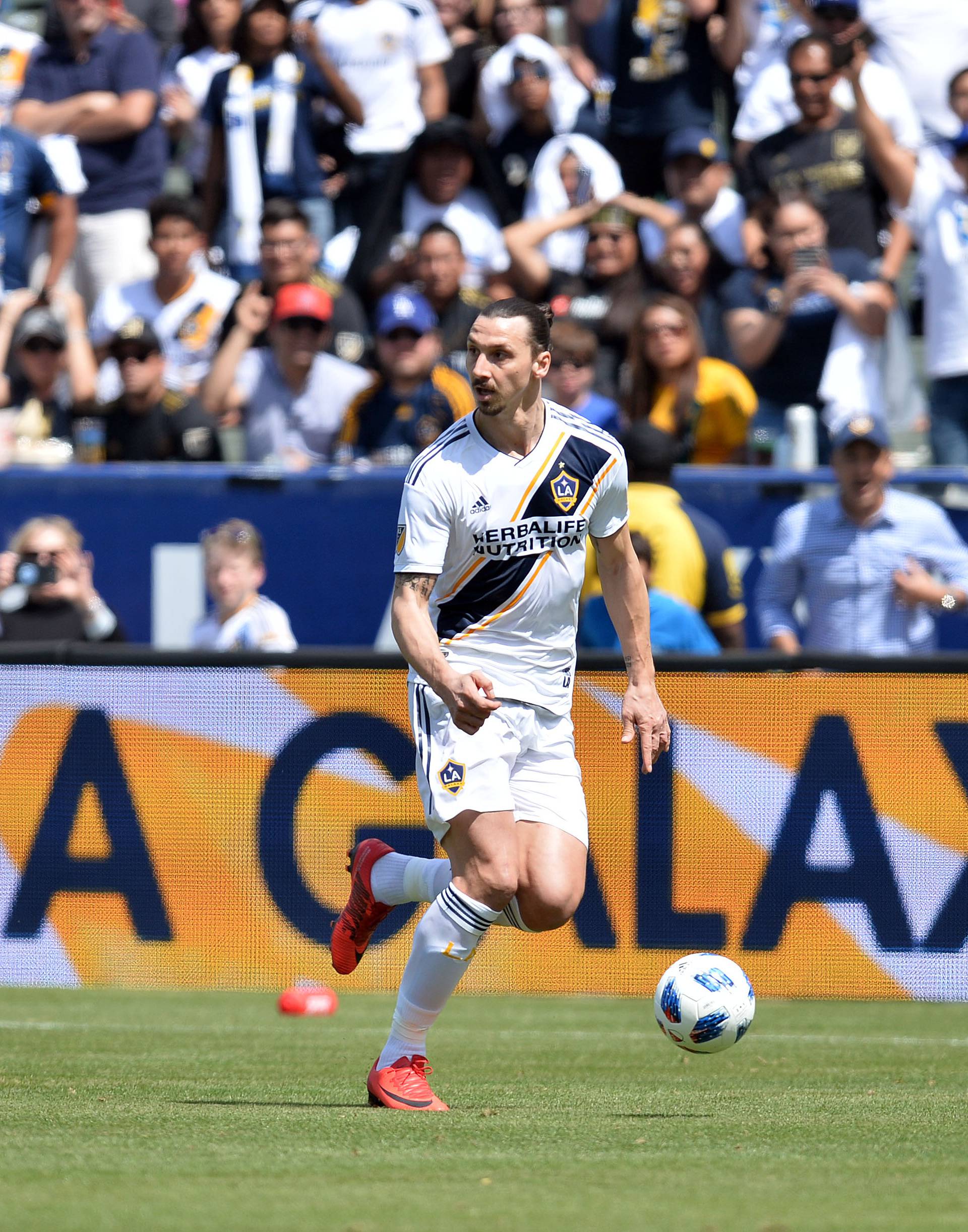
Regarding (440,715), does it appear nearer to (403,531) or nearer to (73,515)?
(403,531)

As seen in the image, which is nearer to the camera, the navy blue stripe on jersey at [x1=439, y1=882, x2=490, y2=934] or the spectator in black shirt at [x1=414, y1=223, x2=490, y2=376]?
the navy blue stripe on jersey at [x1=439, y1=882, x2=490, y2=934]

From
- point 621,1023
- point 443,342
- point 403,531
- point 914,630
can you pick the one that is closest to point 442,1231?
point 403,531

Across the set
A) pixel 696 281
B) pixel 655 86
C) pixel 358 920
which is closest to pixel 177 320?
pixel 696 281

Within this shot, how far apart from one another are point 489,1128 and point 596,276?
24.8 feet

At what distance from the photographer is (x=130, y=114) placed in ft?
43.7

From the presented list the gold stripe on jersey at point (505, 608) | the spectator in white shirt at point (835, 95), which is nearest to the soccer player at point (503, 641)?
the gold stripe on jersey at point (505, 608)

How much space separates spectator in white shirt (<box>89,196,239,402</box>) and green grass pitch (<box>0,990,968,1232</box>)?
4673mm

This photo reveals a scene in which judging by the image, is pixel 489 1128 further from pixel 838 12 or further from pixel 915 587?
pixel 838 12

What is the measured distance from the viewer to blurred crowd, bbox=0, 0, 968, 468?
37.5 feet

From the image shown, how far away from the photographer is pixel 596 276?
1219cm

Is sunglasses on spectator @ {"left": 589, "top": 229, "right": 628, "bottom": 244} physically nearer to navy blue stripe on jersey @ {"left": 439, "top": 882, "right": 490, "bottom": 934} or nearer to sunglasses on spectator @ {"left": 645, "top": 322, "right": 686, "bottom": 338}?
sunglasses on spectator @ {"left": 645, "top": 322, "right": 686, "bottom": 338}

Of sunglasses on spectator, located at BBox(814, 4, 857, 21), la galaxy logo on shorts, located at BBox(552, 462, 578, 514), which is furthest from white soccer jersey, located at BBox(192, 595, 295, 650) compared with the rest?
sunglasses on spectator, located at BBox(814, 4, 857, 21)

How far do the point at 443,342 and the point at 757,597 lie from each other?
257cm

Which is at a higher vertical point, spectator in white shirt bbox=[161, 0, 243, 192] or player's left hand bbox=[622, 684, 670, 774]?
spectator in white shirt bbox=[161, 0, 243, 192]
